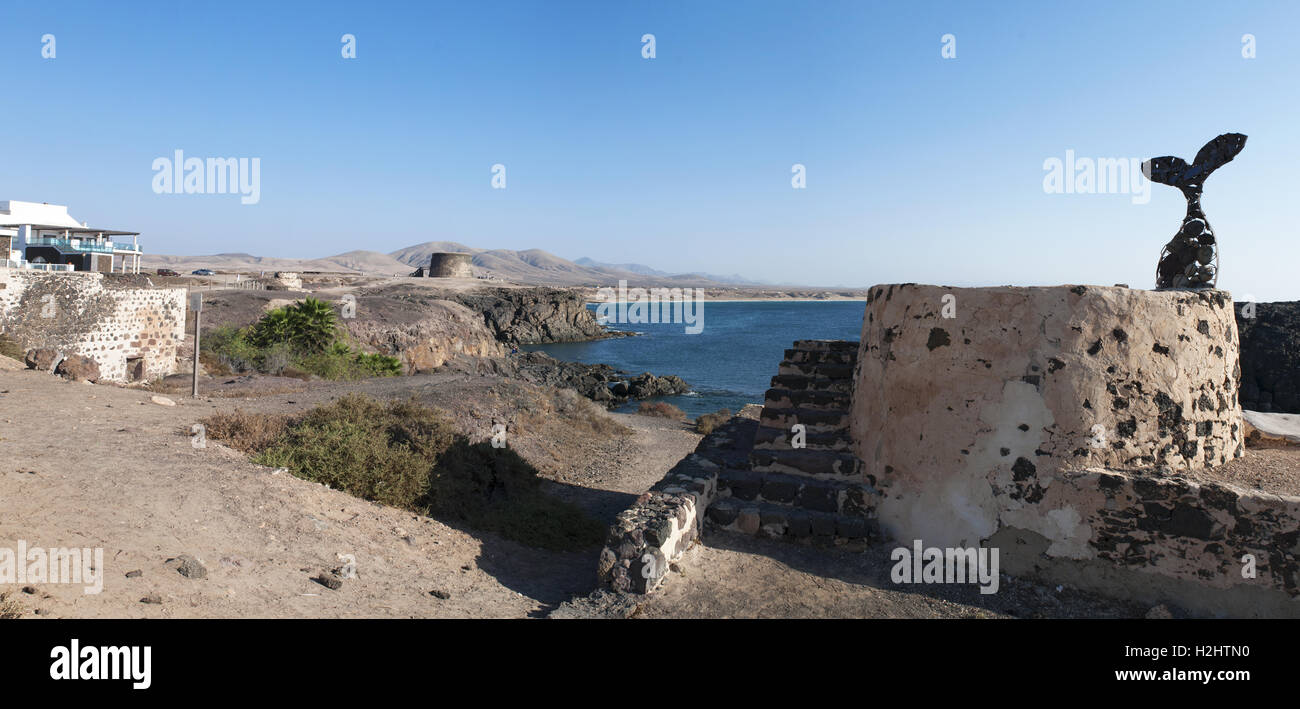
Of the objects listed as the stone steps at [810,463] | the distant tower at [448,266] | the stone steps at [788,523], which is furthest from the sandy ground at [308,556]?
the distant tower at [448,266]

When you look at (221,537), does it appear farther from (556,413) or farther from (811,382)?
(556,413)

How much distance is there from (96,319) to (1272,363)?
40406 millimetres

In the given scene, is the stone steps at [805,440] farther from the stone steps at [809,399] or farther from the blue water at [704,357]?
the blue water at [704,357]

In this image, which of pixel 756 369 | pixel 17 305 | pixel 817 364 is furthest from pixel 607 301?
pixel 817 364

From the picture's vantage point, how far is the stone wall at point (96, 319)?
50.6 ft

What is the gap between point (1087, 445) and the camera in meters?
5.72

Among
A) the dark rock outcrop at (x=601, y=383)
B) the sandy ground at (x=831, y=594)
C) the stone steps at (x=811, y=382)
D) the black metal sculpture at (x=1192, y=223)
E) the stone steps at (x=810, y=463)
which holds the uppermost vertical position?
the black metal sculpture at (x=1192, y=223)

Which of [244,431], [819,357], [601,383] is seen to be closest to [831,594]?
[819,357]

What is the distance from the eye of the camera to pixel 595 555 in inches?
317

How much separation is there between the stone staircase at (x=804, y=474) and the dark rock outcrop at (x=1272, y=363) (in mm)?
26373

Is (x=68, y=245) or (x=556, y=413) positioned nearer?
(x=556, y=413)

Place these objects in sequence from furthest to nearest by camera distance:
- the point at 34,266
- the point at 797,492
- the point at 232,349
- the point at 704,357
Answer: the point at 704,357
the point at 232,349
the point at 34,266
the point at 797,492

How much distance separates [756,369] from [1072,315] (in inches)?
1578

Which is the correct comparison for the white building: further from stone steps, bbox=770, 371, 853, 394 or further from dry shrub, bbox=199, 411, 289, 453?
stone steps, bbox=770, 371, 853, 394
